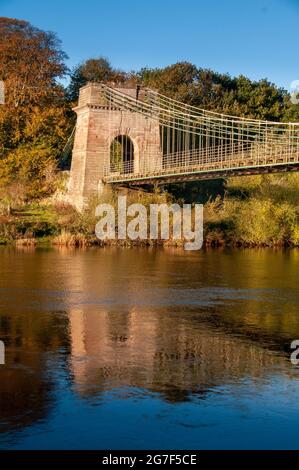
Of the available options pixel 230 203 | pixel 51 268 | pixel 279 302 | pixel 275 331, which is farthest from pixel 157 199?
pixel 275 331

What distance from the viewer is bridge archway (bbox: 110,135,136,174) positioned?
150 feet

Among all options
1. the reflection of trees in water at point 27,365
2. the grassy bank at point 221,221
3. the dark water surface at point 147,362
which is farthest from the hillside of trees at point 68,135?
the reflection of trees in water at point 27,365

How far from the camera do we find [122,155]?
1807 inches

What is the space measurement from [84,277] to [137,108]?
77.5 ft

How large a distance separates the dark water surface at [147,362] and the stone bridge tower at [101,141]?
840 inches

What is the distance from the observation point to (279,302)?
1903 cm

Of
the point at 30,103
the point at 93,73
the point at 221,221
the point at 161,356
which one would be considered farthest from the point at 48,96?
the point at 161,356

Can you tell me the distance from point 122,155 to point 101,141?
1.75 meters

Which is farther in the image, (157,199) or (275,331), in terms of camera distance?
(157,199)

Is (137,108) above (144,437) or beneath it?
above

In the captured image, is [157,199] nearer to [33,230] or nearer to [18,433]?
[33,230]
